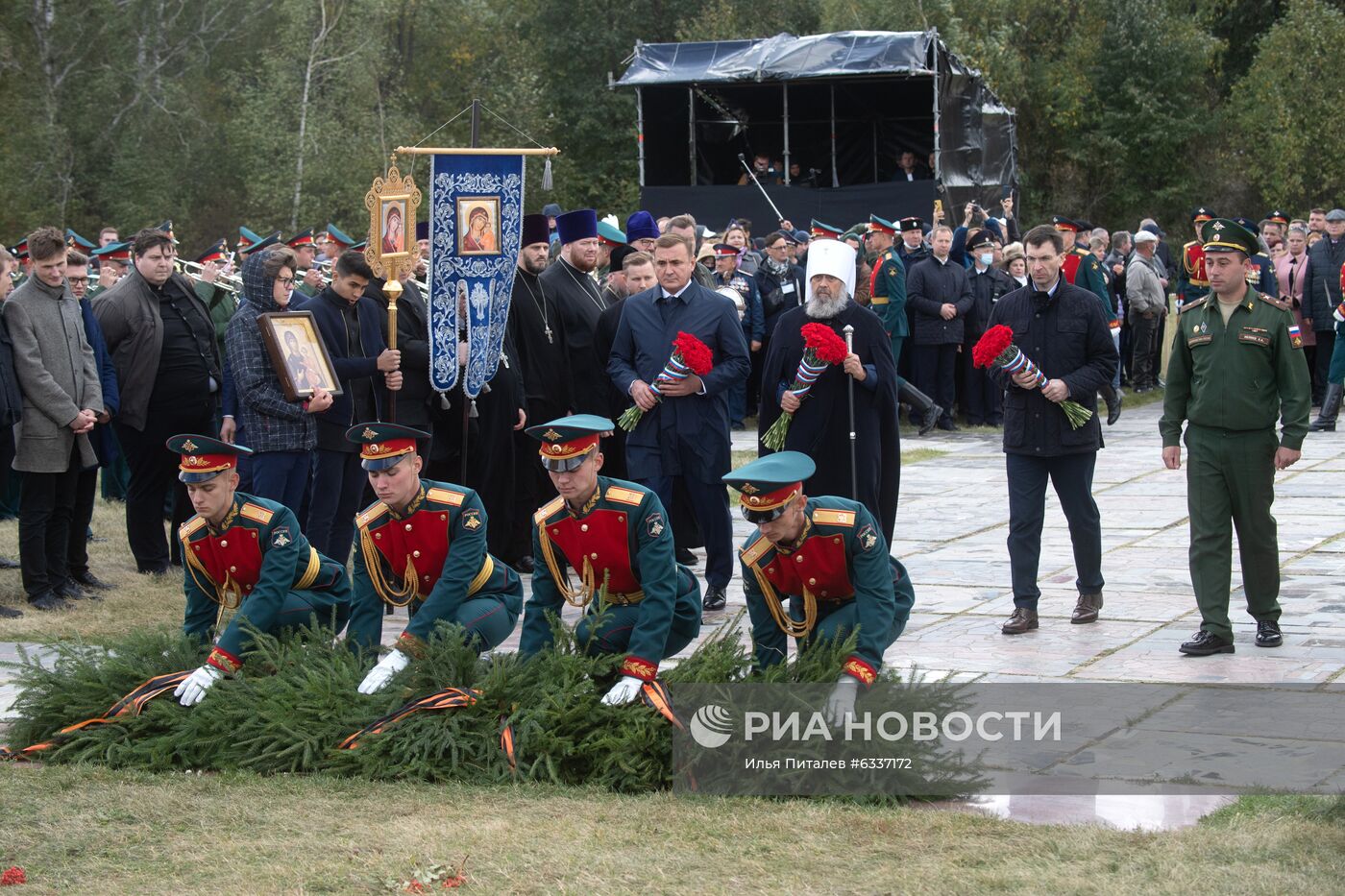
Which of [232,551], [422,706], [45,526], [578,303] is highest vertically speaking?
[578,303]

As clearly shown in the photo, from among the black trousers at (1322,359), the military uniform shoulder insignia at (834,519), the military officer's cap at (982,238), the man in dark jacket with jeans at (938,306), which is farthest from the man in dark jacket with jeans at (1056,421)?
the black trousers at (1322,359)

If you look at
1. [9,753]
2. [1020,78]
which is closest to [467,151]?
[9,753]

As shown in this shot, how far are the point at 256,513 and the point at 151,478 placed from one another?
3.83m

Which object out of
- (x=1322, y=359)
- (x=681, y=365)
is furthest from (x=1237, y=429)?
(x=1322, y=359)

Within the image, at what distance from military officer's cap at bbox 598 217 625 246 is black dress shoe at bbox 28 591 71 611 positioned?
471cm

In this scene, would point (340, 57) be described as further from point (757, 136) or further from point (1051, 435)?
point (1051, 435)

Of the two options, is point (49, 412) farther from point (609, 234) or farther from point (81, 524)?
point (609, 234)

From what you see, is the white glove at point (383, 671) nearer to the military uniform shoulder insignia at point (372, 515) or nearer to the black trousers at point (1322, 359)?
the military uniform shoulder insignia at point (372, 515)

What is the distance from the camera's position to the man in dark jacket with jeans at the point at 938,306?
1711 cm

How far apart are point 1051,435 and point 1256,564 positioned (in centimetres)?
118

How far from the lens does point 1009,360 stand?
26.7 ft

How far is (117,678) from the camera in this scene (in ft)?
21.3

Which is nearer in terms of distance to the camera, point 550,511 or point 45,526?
point 550,511

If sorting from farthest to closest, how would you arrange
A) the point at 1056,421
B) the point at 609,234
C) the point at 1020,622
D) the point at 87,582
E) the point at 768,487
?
1. the point at 609,234
2. the point at 87,582
3. the point at 1056,421
4. the point at 1020,622
5. the point at 768,487
